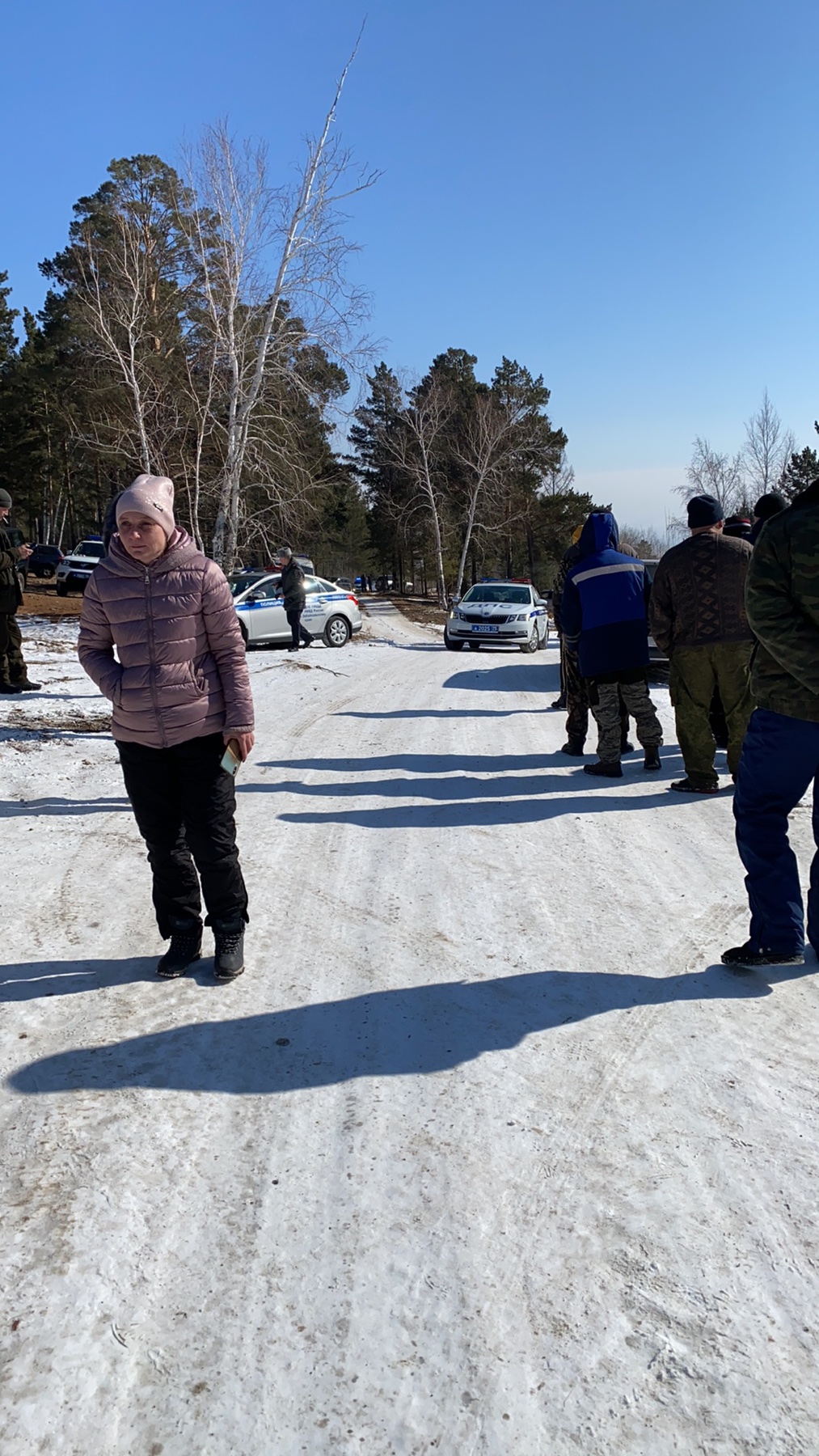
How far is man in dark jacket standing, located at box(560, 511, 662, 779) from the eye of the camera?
656cm

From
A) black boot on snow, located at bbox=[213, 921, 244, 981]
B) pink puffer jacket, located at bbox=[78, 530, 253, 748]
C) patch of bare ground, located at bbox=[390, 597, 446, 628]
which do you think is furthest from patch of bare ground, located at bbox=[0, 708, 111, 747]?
patch of bare ground, located at bbox=[390, 597, 446, 628]

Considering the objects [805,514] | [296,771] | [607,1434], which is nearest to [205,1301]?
[607,1434]

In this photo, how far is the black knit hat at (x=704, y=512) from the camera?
6094mm

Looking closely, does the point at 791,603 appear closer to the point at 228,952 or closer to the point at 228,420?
the point at 228,952

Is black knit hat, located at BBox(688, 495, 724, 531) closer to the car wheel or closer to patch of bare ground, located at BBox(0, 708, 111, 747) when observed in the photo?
patch of bare ground, located at BBox(0, 708, 111, 747)

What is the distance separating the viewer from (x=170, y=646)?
329cm

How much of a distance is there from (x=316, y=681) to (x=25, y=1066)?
924 cm

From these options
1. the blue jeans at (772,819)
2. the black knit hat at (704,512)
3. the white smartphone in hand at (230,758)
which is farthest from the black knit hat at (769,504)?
the white smartphone in hand at (230,758)

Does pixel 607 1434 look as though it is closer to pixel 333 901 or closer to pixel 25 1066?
pixel 25 1066

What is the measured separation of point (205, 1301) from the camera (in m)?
1.91

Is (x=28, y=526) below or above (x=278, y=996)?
above

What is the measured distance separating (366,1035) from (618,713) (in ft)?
13.6

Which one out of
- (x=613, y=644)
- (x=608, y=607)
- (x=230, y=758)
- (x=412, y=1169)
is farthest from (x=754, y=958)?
(x=608, y=607)

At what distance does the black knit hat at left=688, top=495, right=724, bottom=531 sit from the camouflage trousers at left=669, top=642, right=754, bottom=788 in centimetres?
89
